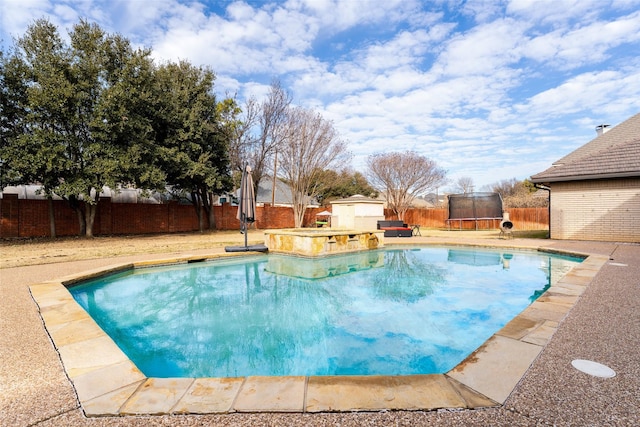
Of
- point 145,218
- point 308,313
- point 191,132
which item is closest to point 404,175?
point 191,132

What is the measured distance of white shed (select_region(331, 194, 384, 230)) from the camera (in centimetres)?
1680

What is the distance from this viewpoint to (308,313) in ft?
15.5

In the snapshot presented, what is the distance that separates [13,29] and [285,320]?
1567 cm

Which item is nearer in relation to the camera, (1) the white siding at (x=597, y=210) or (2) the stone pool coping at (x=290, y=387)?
(2) the stone pool coping at (x=290, y=387)

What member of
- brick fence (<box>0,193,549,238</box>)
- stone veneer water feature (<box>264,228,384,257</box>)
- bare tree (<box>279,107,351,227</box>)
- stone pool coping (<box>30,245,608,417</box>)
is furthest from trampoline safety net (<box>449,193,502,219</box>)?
stone pool coping (<box>30,245,608,417</box>)

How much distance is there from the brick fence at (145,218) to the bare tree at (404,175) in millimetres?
1224

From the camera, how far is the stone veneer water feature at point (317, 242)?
9.08 m

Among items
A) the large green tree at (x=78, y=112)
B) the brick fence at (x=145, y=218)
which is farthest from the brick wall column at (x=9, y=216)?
the large green tree at (x=78, y=112)

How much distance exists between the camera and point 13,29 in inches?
464

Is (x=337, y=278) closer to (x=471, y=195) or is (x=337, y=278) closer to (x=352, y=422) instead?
(x=352, y=422)

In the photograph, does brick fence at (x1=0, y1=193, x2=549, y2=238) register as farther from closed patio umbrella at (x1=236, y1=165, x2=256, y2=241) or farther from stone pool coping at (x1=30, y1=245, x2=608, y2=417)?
stone pool coping at (x1=30, y1=245, x2=608, y2=417)

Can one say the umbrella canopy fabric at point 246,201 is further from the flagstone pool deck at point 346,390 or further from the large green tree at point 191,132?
the large green tree at point 191,132

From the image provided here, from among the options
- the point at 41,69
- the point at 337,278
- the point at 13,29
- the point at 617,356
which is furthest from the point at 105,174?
the point at 617,356

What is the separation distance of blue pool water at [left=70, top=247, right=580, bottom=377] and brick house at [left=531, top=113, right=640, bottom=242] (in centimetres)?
514
